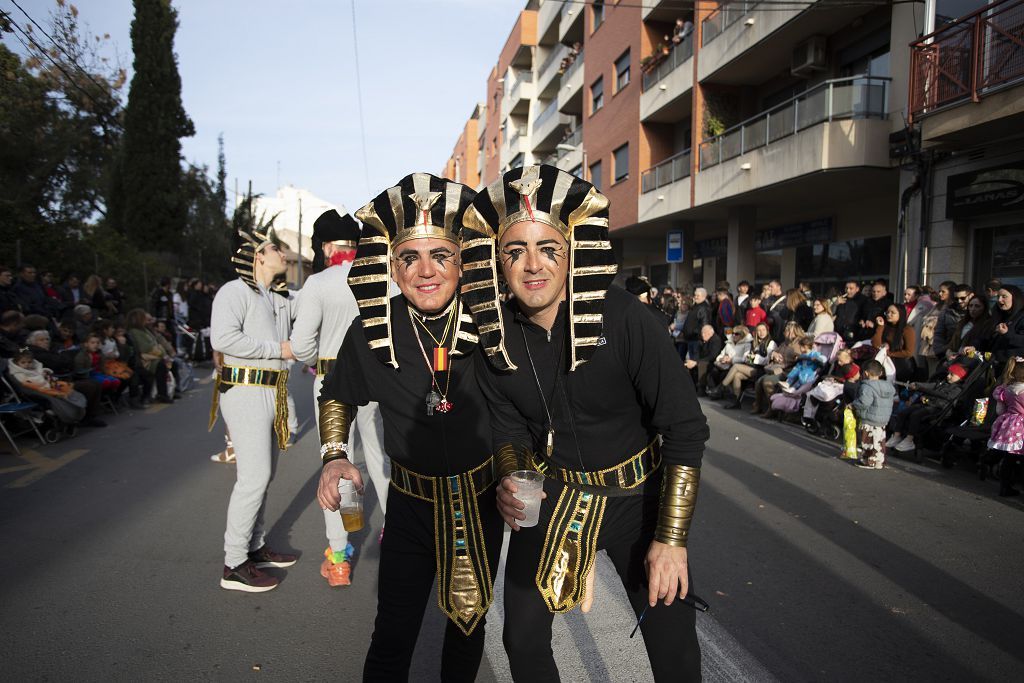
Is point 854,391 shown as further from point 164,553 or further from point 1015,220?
point 164,553

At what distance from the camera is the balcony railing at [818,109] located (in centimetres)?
1203

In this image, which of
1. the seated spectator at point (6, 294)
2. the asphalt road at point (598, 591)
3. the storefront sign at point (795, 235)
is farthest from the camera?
the storefront sign at point (795, 235)

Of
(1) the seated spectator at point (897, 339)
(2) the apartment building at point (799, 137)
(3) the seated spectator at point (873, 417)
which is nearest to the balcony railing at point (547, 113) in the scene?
(2) the apartment building at point (799, 137)

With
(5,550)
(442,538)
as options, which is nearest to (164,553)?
(5,550)

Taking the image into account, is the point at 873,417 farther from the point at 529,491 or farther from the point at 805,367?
the point at 529,491

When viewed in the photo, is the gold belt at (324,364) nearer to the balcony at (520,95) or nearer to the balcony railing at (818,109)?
the balcony railing at (818,109)

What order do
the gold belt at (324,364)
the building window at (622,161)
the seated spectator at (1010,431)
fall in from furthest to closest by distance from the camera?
the building window at (622,161) → the seated spectator at (1010,431) → the gold belt at (324,364)

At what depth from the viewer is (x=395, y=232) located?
250 centimetres

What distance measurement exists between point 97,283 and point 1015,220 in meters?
16.5

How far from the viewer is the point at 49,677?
2.96 m

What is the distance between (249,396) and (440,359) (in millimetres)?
1949

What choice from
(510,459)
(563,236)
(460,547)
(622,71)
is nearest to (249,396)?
(460,547)

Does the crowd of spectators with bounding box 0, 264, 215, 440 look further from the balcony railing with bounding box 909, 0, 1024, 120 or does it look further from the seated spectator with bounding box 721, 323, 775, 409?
the balcony railing with bounding box 909, 0, 1024, 120

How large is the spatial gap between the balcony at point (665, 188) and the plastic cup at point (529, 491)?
56.2ft
